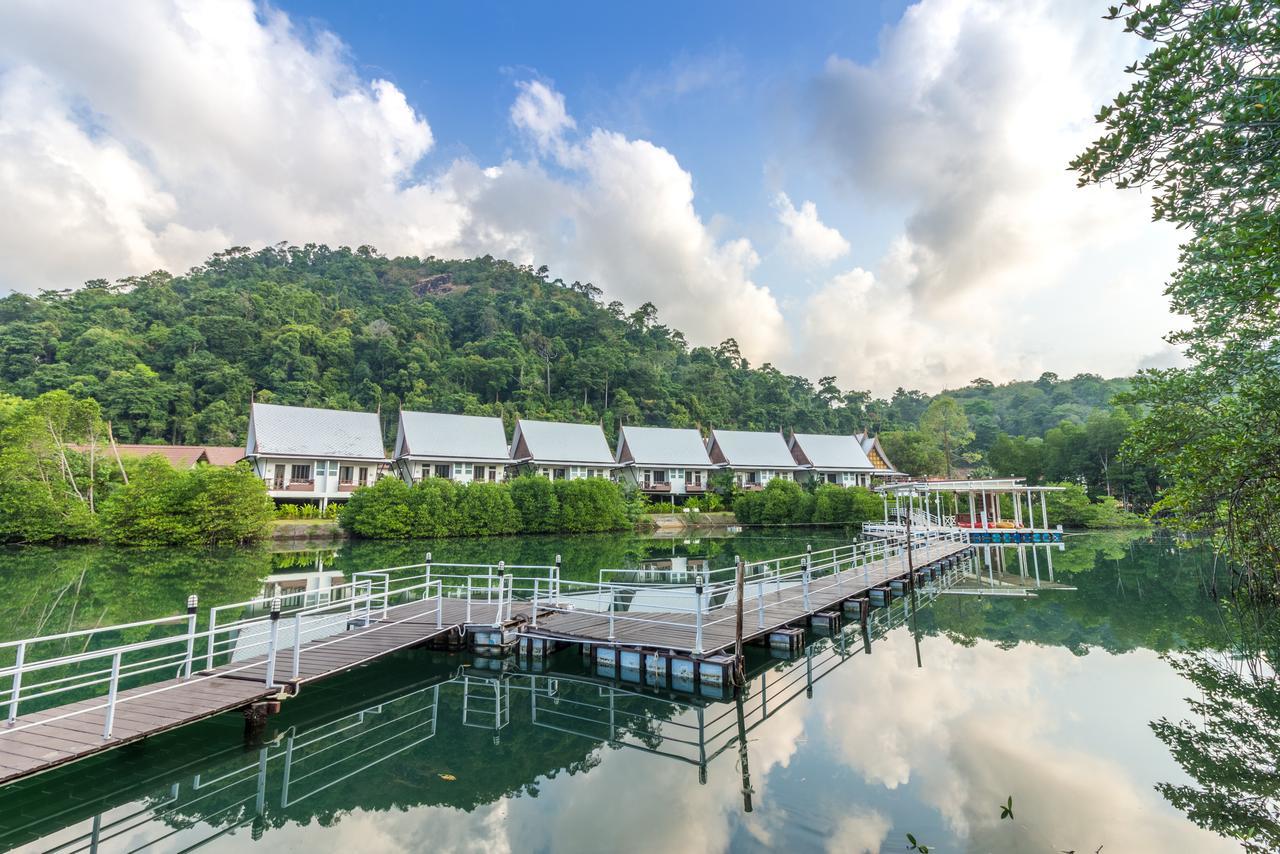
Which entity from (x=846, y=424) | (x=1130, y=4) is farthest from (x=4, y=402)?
(x=846, y=424)

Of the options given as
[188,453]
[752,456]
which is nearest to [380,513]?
[188,453]

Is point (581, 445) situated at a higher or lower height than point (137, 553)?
higher

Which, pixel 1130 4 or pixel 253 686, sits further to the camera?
pixel 253 686

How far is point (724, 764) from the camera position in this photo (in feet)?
20.7

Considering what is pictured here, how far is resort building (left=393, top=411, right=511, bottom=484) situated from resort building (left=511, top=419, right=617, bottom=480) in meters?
1.33

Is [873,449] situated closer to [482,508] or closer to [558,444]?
[558,444]

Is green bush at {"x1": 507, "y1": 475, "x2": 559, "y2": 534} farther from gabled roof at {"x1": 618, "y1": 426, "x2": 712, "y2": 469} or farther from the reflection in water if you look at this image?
the reflection in water

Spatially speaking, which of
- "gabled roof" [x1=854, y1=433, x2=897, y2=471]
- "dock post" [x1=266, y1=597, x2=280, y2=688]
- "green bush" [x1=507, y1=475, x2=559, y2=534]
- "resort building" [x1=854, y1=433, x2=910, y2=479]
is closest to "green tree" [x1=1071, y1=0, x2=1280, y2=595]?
"dock post" [x1=266, y1=597, x2=280, y2=688]

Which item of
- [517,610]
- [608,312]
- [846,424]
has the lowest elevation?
[517,610]

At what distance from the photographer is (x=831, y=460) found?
47750 millimetres

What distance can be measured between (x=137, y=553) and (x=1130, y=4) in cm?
2845

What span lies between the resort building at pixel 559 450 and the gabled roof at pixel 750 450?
27.4 feet

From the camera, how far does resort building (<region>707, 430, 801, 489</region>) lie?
44531 millimetres

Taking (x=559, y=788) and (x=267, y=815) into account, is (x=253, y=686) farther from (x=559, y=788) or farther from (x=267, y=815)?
(x=559, y=788)
